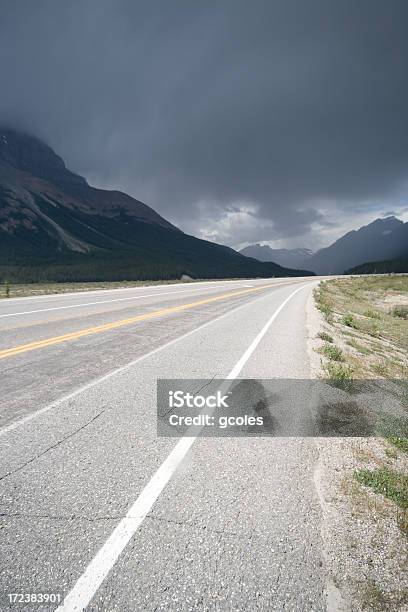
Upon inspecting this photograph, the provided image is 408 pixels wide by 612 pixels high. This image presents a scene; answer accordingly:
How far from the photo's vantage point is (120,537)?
2143mm

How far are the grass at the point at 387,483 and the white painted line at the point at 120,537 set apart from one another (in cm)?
178

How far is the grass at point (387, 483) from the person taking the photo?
9.01ft

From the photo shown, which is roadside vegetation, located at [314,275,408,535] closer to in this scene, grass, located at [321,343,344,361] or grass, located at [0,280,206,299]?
grass, located at [321,343,344,361]

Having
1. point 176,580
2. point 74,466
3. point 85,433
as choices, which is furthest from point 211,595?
point 85,433

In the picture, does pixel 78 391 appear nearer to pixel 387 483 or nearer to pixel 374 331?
pixel 387 483

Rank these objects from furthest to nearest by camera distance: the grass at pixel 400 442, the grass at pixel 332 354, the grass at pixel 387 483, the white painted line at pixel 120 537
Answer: the grass at pixel 332 354, the grass at pixel 400 442, the grass at pixel 387 483, the white painted line at pixel 120 537

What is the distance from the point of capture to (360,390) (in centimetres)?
549

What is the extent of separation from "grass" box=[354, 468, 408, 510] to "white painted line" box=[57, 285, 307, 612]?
178 centimetres

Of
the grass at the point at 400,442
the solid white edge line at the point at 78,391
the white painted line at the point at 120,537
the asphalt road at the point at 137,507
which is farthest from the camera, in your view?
the grass at the point at 400,442

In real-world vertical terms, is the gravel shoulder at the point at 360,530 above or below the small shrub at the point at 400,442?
above

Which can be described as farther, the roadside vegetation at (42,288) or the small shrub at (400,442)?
the roadside vegetation at (42,288)

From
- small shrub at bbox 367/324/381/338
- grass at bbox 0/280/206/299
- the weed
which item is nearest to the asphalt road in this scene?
the weed

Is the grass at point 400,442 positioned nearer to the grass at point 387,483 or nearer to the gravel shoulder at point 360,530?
the gravel shoulder at point 360,530

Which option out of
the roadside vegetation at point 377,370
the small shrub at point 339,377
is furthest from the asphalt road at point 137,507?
the small shrub at point 339,377
